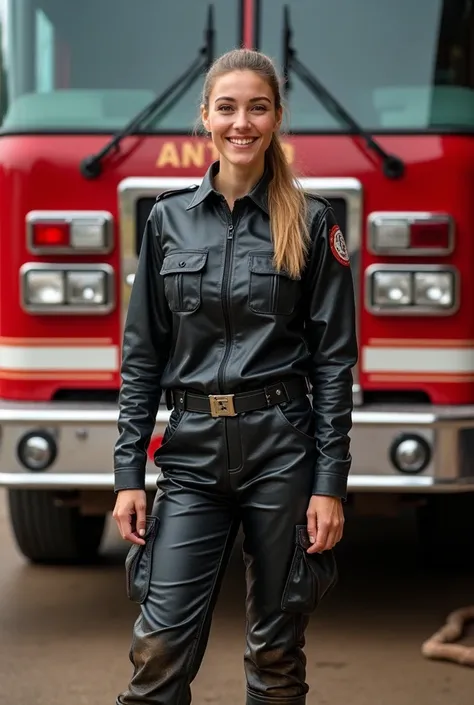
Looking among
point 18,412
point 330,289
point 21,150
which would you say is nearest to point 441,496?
point 18,412

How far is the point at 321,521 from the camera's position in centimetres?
318

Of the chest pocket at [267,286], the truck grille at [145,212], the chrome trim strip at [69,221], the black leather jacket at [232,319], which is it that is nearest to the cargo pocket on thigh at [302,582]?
the black leather jacket at [232,319]

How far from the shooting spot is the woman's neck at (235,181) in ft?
10.9

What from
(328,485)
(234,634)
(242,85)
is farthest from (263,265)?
(234,634)

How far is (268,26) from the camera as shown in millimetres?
5395

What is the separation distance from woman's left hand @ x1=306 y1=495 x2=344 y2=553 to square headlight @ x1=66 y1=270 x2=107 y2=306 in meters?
2.31

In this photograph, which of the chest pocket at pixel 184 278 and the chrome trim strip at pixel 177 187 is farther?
the chrome trim strip at pixel 177 187

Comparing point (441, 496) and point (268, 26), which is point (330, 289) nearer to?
point (268, 26)

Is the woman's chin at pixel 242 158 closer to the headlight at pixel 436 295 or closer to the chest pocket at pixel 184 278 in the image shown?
the chest pocket at pixel 184 278

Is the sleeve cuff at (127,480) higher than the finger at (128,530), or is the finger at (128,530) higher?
the sleeve cuff at (127,480)

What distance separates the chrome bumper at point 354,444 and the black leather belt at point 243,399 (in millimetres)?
1796

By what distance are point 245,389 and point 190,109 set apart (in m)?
2.39

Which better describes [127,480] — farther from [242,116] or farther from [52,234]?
[52,234]

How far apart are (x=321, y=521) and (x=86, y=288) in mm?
2380
